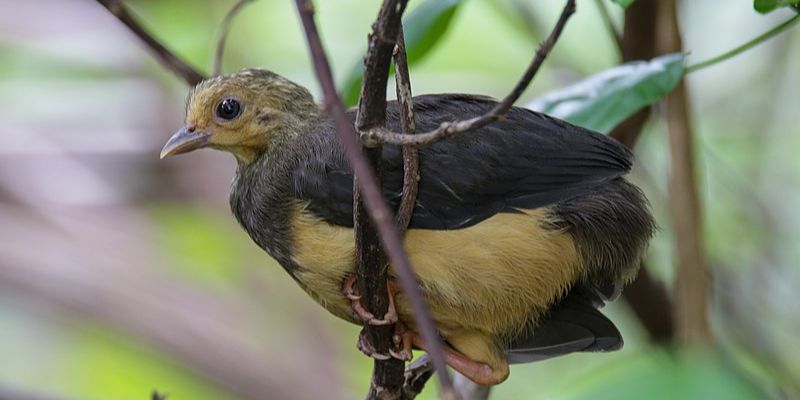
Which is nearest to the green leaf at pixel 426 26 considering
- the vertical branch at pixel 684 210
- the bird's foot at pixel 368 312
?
the bird's foot at pixel 368 312

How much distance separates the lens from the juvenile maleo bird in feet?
7.63

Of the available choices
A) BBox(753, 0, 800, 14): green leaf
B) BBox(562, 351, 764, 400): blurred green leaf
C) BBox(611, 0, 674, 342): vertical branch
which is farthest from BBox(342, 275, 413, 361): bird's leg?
BBox(611, 0, 674, 342): vertical branch

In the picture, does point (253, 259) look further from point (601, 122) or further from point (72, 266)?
point (601, 122)

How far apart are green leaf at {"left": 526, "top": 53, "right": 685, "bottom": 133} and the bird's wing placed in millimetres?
51

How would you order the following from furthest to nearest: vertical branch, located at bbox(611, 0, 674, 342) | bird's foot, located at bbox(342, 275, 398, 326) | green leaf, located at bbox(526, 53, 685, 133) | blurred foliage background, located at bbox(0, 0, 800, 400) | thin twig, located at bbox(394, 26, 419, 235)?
1. blurred foliage background, located at bbox(0, 0, 800, 400)
2. vertical branch, located at bbox(611, 0, 674, 342)
3. green leaf, located at bbox(526, 53, 685, 133)
4. bird's foot, located at bbox(342, 275, 398, 326)
5. thin twig, located at bbox(394, 26, 419, 235)

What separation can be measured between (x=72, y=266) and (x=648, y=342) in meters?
2.86

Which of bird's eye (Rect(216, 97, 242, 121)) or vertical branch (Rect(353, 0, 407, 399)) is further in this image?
bird's eye (Rect(216, 97, 242, 121))

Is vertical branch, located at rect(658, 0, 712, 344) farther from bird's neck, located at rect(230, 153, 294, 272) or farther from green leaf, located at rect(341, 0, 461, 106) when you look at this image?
bird's neck, located at rect(230, 153, 294, 272)

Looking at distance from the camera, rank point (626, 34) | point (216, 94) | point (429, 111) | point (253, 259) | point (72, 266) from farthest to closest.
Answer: point (253, 259) → point (72, 266) → point (626, 34) → point (216, 94) → point (429, 111)

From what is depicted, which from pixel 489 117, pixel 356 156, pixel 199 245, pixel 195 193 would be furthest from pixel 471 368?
pixel 199 245

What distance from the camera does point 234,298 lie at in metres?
5.97

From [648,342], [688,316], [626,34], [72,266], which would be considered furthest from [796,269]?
[72,266]

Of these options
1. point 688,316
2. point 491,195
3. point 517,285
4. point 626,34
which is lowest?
point 688,316

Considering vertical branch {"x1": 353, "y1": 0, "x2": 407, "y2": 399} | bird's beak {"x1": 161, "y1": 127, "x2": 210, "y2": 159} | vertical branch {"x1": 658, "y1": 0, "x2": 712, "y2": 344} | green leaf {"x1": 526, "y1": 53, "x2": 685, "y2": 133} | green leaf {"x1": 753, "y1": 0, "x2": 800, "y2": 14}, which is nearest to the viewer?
vertical branch {"x1": 353, "y1": 0, "x2": 407, "y2": 399}
